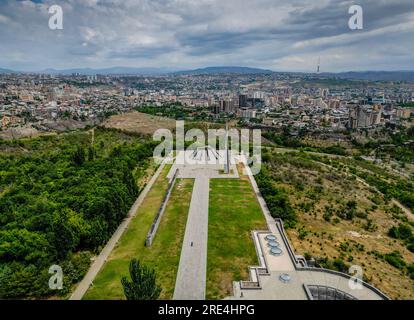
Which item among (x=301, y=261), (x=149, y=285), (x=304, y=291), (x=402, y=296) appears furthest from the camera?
(x=301, y=261)

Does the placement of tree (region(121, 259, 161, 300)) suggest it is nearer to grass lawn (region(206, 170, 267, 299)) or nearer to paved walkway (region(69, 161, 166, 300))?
grass lawn (region(206, 170, 267, 299))

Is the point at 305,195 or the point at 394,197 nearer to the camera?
the point at 305,195

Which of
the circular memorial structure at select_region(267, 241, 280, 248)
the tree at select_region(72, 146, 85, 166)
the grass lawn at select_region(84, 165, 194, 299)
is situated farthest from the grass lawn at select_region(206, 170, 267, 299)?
the tree at select_region(72, 146, 85, 166)

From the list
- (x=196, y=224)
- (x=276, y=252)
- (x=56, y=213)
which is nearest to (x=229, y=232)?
(x=196, y=224)

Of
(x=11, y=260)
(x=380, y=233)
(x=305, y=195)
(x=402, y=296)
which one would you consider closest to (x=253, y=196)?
(x=305, y=195)

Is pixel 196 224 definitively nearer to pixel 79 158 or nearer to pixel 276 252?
pixel 276 252

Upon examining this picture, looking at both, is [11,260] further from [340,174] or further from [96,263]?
[340,174]

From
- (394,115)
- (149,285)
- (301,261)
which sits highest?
(394,115)
